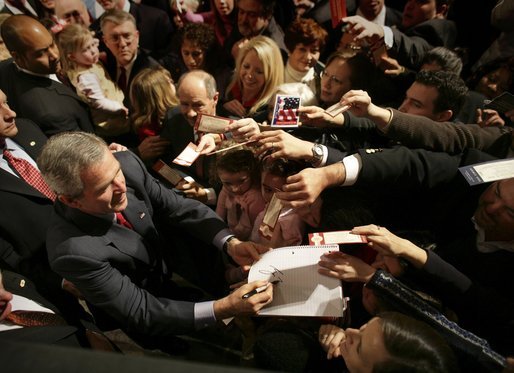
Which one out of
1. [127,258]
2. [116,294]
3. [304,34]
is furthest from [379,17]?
[116,294]

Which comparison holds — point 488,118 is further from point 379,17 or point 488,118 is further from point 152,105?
point 152,105

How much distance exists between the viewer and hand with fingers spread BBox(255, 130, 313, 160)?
1.71m

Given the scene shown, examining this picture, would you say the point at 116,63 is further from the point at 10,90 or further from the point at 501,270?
the point at 501,270

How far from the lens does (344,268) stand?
1.48 metres

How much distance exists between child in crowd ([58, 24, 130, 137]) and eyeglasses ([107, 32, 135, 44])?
0.76 ft

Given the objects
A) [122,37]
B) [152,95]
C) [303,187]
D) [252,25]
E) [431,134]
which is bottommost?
[152,95]

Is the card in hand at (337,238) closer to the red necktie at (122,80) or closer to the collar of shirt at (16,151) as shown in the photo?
the collar of shirt at (16,151)

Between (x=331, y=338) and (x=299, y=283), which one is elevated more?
(x=299, y=283)

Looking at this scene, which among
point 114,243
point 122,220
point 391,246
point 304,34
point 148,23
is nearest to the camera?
point 391,246

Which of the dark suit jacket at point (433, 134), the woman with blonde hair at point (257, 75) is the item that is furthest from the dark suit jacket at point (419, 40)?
the dark suit jacket at point (433, 134)

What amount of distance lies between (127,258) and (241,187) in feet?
2.52

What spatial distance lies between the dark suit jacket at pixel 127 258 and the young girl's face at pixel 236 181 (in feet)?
0.81

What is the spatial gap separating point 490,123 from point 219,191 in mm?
2062

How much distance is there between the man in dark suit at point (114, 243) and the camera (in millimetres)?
1452
